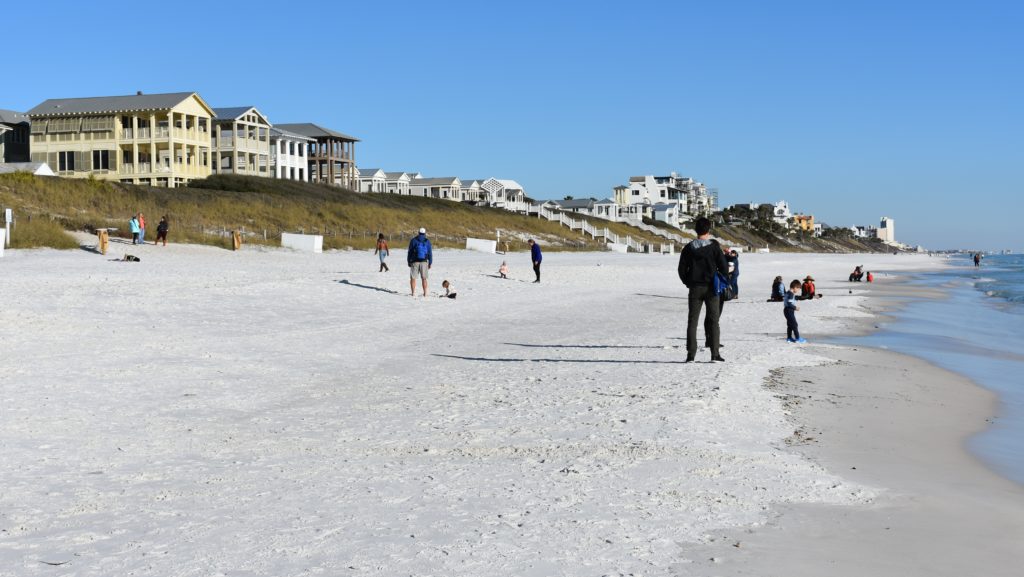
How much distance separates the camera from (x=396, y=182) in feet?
373

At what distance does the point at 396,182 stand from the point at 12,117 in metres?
53.0

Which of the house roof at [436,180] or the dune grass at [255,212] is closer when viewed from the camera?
the dune grass at [255,212]

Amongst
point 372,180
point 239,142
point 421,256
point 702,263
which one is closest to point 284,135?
point 239,142

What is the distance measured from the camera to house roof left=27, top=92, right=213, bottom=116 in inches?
2379

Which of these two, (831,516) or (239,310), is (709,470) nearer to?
(831,516)

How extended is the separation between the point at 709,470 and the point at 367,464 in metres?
2.42

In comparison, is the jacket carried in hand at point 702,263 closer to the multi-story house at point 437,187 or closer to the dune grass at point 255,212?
the dune grass at point 255,212

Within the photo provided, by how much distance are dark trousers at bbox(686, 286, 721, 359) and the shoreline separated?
3.14ft

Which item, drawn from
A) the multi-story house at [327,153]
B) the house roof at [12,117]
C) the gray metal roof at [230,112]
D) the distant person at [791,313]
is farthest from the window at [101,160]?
the distant person at [791,313]

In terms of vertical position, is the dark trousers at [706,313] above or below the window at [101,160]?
below

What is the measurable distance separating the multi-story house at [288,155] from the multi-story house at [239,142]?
3601mm

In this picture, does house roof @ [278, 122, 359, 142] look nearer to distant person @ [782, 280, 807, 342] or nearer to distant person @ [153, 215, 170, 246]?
distant person @ [153, 215, 170, 246]

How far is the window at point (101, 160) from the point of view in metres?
61.2

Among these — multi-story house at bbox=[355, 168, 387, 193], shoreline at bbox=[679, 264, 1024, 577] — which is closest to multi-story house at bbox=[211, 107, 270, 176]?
multi-story house at bbox=[355, 168, 387, 193]
